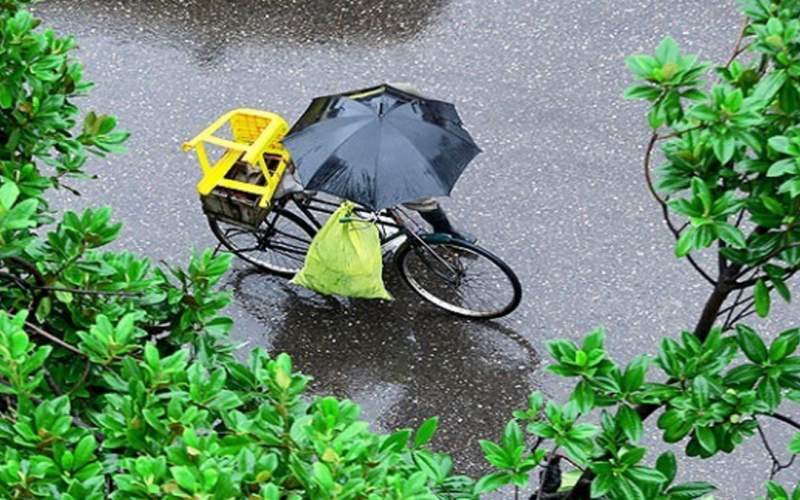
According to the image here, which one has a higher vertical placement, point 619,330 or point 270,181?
point 270,181

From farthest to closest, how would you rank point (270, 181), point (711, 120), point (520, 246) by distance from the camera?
point (520, 246), point (270, 181), point (711, 120)

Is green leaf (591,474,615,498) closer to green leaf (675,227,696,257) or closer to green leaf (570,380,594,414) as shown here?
green leaf (570,380,594,414)

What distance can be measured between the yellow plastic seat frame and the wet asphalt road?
89cm

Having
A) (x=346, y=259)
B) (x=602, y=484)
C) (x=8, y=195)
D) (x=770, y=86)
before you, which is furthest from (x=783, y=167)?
(x=346, y=259)

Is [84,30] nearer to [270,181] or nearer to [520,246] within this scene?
[270,181]

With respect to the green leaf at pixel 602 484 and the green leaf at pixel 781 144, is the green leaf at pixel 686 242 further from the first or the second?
the green leaf at pixel 602 484

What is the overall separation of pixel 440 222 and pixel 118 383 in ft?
11.1

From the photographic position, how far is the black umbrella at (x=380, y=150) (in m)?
5.51

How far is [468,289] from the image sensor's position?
6.48 metres

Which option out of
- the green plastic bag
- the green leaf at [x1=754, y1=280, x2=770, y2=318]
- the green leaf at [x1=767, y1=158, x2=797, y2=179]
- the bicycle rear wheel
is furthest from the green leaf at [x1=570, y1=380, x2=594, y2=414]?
the bicycle rear wheel

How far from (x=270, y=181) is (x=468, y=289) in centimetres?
136

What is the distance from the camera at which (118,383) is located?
3.14 m

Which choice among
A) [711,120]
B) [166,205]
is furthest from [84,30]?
[711,120]

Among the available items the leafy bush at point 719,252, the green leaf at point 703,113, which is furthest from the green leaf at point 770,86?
the green leaf at point 703,113
